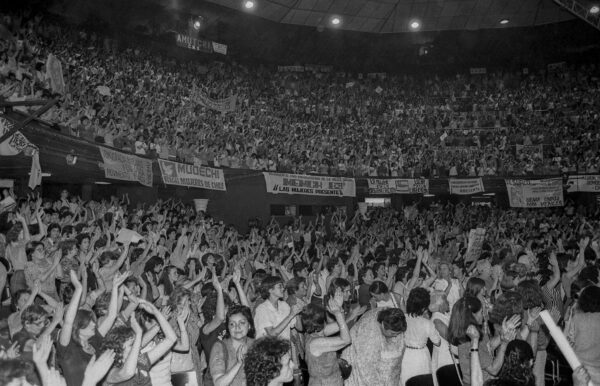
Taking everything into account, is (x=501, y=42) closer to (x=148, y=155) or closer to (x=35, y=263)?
(x=148, y=155)

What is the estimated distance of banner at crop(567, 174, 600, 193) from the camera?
69.9 ft

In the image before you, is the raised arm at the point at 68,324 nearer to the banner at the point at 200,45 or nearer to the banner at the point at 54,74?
the banner at the point at 54,74

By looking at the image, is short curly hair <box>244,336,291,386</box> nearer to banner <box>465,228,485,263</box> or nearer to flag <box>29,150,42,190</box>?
flag <box>29,150,42,190</box>

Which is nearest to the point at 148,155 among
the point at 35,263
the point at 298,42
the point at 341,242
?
the point at 341,242

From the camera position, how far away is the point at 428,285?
21.4 ft

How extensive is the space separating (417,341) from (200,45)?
68.2 ft

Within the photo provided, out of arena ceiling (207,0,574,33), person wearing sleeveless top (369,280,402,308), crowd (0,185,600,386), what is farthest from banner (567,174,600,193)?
person wearing sleeveless top (369,280,402,308)

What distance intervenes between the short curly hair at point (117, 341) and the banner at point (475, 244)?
9.88 m

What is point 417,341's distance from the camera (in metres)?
4.64

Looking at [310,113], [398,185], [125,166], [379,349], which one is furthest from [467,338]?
[310,113]

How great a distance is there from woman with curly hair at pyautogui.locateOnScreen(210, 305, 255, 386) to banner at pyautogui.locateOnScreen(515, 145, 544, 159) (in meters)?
22.4

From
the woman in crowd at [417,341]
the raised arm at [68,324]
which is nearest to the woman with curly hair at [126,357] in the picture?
the raised arm at [68,324]

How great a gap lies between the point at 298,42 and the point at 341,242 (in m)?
15.6

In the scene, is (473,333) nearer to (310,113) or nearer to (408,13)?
(310,113)
